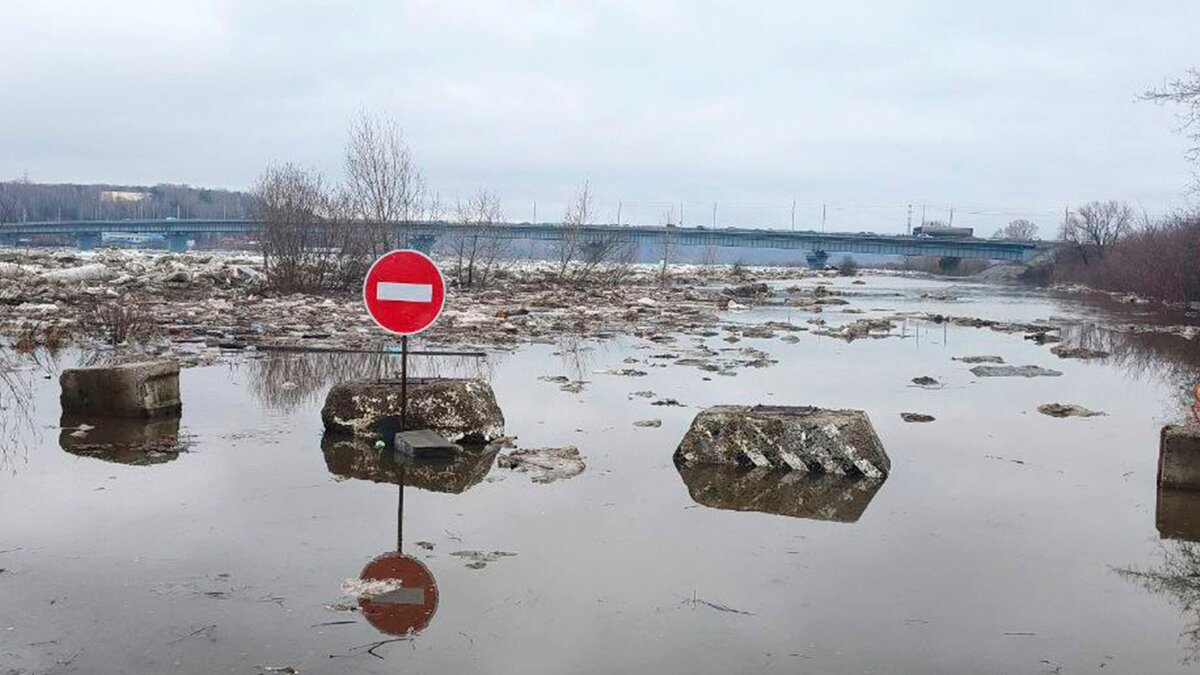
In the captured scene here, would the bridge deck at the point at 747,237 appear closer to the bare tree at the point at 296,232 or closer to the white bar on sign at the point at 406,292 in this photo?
the bare tree at the point at 296,232

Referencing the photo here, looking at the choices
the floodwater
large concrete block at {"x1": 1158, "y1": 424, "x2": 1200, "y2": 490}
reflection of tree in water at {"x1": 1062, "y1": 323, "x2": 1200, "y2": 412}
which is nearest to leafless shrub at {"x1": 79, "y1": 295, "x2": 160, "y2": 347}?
the floodwater

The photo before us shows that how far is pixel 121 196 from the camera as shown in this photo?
492 feet

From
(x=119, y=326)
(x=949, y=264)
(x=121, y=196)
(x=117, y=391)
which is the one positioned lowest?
(x=117, y=391)

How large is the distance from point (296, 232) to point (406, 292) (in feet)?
72.3

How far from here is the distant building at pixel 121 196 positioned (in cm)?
14375

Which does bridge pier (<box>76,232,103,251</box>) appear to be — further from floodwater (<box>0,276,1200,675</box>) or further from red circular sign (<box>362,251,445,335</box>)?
red circular sign (<box>362,251,445,335</box>)

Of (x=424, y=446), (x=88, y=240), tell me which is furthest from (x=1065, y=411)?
(x=88, y=240)

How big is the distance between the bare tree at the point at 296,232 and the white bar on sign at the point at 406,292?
21.8m

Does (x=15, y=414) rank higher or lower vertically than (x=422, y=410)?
lower

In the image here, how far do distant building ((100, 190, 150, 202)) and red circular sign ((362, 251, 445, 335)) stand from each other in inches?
5809

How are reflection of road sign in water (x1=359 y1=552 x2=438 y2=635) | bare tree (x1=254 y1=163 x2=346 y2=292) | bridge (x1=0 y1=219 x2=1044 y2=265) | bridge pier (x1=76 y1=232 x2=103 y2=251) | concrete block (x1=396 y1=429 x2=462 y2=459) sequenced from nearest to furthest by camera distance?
reflection of road sign in water (x1=359 y1=552 x2=438 y2=635) < concrete block (x1=396 y1=429 x2=462 y2=459) < bare tree (x1=254 y1=163 x2=346 y2=292) < bridge (x1=0 y1=219 x2=1044 y2=265) < bridge pier (x1=76 y1=232 x2=103 y2=251)

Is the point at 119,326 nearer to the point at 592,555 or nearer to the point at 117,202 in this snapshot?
the point at 592,555

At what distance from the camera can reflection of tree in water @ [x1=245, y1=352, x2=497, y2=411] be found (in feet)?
38.2

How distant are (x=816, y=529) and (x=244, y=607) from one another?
3584mm
